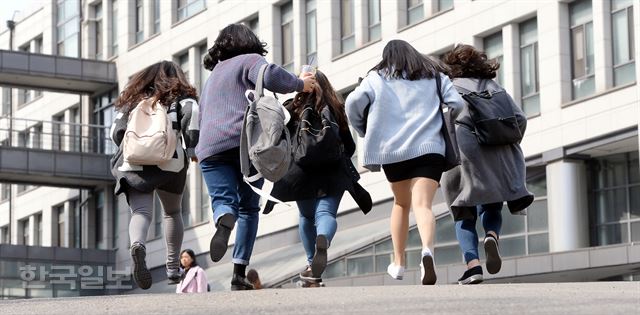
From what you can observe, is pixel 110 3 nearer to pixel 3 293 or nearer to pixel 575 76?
pixel 3 293

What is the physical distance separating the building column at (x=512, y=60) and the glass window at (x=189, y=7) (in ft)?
49.7

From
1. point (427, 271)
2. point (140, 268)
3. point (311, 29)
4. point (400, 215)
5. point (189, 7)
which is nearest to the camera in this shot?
point (427, 271)

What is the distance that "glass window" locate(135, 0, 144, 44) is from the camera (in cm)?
5509

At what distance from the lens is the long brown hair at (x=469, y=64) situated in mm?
13977

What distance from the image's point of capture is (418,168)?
13.1 meters

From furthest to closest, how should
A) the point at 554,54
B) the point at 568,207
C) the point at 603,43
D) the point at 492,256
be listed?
the point at 554,54 < the point at 568,207 < the point at 603,43 < the point at 492,256

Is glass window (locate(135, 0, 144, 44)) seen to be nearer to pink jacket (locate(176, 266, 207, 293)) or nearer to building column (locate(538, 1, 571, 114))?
building column (locate(538, 1, 571, 114))

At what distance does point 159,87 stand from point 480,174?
250cm

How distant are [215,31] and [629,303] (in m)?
39.9

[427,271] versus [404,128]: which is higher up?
[404,128]

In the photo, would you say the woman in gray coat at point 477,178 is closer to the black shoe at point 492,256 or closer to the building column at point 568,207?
the black shoe at point 492,256

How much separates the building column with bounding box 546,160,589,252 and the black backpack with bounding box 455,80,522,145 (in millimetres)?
21742

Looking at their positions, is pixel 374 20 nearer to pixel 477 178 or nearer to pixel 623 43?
pixel 623 43

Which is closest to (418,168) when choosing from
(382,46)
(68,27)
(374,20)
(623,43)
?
(623,43)
